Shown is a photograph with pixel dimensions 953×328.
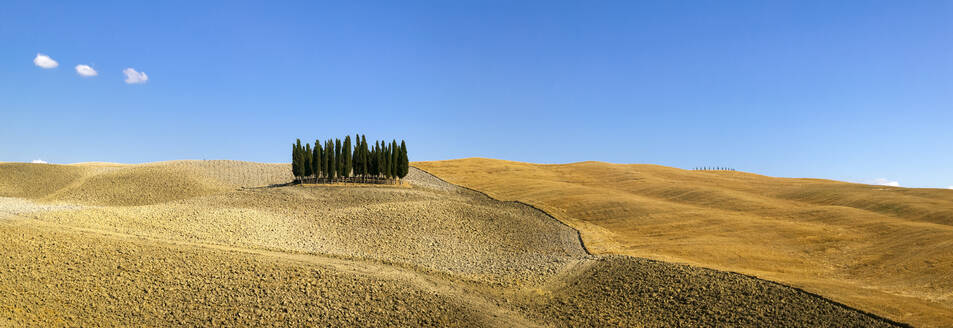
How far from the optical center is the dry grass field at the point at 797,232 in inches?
877

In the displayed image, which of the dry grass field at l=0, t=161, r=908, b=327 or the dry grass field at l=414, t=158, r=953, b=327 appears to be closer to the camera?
the dry grass field at l=0, t=161, r=908, b=327

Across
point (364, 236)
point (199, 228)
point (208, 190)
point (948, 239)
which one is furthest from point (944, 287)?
point (208, 190)

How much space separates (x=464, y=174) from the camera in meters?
73.2

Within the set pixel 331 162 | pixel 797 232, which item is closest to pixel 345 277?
pixel 797 232

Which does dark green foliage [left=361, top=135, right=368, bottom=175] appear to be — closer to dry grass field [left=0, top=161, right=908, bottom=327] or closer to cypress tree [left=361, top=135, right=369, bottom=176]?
cypress tree [left=361, top=135, right=369, bottom=176]

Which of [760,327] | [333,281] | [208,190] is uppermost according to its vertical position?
[208,190]


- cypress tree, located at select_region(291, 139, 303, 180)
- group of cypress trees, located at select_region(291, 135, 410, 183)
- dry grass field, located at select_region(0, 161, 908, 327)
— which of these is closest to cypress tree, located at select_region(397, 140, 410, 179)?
group of cypress trees, located at select_region(291, 135, 410, 183)

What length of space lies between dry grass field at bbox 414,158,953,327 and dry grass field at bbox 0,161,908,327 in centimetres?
290

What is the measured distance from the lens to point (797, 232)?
112 feet

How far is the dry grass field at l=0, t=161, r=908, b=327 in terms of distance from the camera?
16969mm

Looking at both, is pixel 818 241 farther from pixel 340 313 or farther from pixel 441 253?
pixel 340 313

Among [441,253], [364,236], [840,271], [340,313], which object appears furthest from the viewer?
[364,236]

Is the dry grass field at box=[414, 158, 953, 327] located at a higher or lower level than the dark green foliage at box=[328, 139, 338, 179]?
lower

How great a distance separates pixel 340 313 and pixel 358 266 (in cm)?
673
